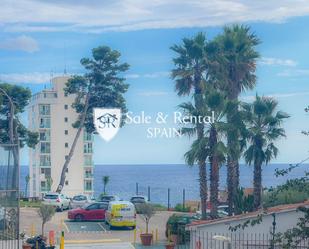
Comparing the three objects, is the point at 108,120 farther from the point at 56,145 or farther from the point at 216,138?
the point at 216,138

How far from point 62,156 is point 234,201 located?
57.4 m

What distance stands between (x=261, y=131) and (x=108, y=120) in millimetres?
43771

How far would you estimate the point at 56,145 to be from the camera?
93812 millimetres

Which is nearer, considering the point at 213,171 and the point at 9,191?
the point at 9,191

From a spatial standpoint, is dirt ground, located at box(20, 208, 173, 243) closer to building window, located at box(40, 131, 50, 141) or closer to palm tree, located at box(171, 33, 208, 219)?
palm tree, located at box(171, 33, 208, 219)

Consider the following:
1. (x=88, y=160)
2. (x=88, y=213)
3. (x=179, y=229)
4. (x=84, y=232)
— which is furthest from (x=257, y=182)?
→ (x=88, y=160)

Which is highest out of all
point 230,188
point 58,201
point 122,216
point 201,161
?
point 201,161

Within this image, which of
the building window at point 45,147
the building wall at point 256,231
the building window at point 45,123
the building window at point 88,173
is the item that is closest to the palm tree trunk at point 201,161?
the building wall at point 256,231

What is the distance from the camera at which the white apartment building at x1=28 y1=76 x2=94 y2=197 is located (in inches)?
3615

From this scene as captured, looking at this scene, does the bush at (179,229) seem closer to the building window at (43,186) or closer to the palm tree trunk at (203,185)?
the palm tree trunk at (203,185)

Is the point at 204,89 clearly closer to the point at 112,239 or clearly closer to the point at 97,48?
the point at 112,239

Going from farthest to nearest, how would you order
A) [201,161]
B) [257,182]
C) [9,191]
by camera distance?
[201,161] → [257,182] → [9,191]

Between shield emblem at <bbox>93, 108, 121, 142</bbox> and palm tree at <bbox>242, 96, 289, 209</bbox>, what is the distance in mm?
35300

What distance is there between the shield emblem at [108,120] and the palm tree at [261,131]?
1390 inches
